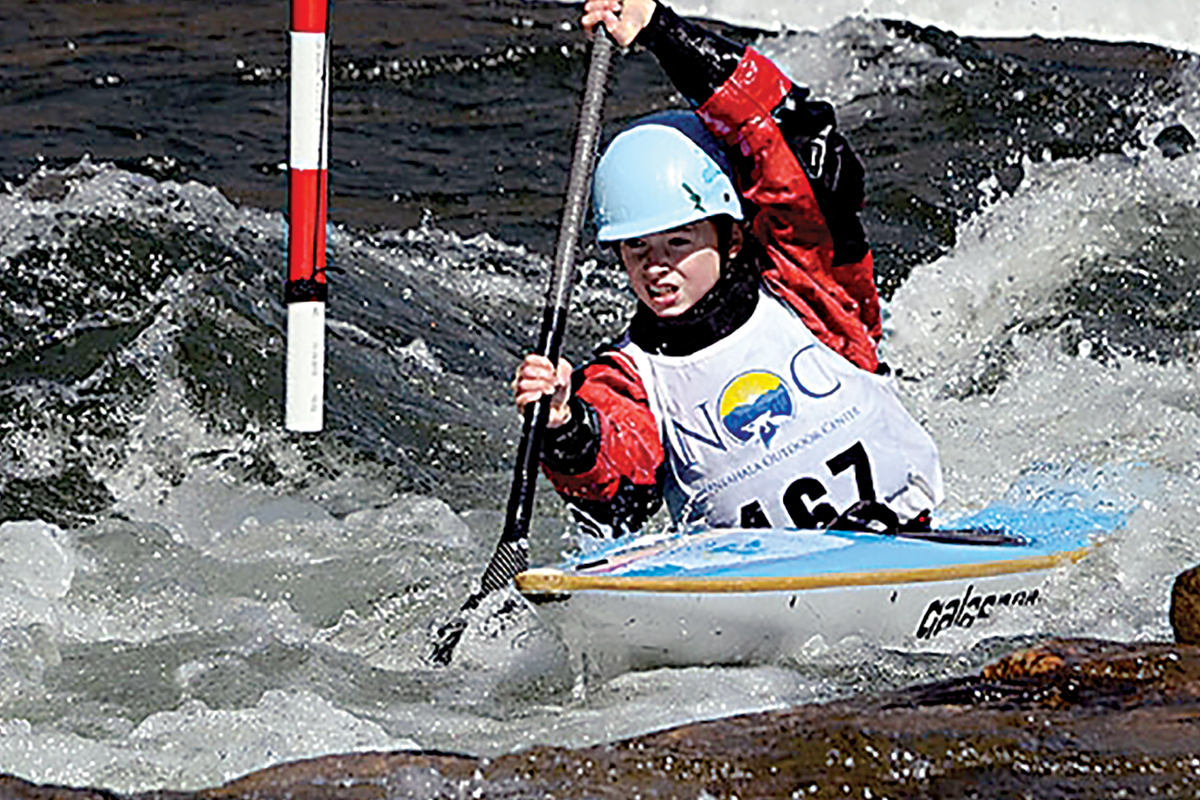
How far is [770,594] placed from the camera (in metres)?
3.80

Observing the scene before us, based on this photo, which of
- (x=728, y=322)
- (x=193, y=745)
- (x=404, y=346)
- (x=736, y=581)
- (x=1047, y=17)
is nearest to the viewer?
(x=193, y=745)

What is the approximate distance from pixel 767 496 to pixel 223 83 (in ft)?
23.1

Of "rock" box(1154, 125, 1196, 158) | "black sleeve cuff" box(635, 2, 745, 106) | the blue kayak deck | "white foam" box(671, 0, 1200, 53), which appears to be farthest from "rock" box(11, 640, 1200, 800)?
"white foam" box(671, 0, 1200, 53)

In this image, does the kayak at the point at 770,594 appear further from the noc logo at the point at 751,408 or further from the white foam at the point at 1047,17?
the white foam at the point at 1047,17

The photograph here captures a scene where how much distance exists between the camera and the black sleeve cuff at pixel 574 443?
4.04 meters

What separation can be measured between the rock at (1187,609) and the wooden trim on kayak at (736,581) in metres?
0.65

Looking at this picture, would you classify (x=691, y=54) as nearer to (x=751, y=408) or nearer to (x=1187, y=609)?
(x=751, y=408)

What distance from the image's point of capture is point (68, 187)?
7109mm

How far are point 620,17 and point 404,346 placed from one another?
9.50 feet

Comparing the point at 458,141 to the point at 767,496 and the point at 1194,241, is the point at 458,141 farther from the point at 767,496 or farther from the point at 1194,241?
the point at 767,496

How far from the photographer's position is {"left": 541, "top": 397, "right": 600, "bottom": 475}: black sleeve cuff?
404 centimetres

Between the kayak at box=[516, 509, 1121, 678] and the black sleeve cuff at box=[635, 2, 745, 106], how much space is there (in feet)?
3.12

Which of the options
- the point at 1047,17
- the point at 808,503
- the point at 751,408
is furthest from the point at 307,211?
the point at 1047,17

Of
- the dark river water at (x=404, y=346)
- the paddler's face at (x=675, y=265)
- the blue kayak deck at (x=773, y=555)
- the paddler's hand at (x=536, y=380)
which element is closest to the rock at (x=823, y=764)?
the dark river water at (x=404, y=346)
